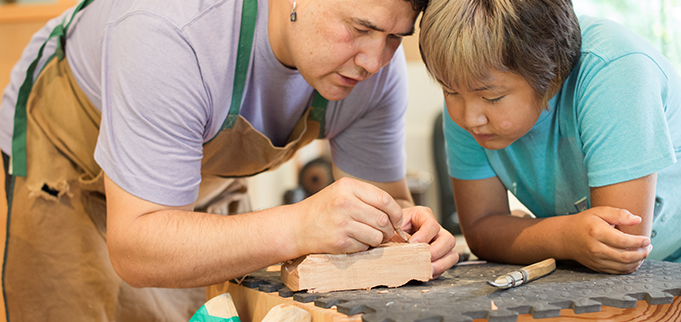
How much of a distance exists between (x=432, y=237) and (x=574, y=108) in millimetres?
366

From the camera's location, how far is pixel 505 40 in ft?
2.97

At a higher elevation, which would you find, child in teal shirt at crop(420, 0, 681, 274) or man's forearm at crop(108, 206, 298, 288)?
child in teal shirt at crop(420, 0, 681, 274)

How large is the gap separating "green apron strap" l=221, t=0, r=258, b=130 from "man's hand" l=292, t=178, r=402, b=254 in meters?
0.35

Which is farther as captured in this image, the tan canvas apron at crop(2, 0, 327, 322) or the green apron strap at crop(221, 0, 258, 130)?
the tan canvas apron at crop(2, 0, 327, 322)

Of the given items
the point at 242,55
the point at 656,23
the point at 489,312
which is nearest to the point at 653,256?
the point at 489,312

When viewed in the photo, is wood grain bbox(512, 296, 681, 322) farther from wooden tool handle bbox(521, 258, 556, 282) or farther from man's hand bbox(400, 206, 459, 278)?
man's hand bbox(400, 206, 459, 278)

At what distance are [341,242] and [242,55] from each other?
18.2 inches

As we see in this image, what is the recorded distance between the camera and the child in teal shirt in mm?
885

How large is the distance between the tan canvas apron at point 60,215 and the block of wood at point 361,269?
450 mm

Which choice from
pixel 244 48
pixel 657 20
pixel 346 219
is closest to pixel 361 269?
pixel 346 219

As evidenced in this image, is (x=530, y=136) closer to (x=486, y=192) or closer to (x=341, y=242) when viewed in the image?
(x=486, y=192)

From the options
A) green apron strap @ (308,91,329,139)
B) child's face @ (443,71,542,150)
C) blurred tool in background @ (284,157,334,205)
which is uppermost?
child's face @ (443,71,542,150)

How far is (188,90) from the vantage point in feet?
3.01

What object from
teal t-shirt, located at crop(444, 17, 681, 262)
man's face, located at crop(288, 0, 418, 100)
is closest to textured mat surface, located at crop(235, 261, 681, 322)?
teal t-shirt, located at crop(444, 17, 681, 262)
